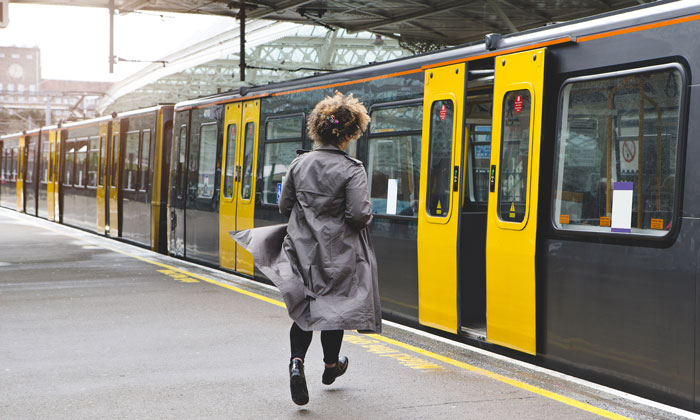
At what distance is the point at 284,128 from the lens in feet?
36.1

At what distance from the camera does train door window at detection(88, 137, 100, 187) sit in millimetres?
20656

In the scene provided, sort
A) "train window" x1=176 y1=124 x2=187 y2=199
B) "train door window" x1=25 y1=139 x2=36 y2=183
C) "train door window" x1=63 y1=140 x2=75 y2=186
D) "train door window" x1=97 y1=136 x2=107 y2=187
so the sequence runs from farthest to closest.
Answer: "train door window" x1=25 y1=139 x2=36 y2=183 → "train door window" x1=63 y1=140 x2=75 y2=186 → "train door window" x1=97 y1=136 x2=107 y2=187 → "train window" x1=176 y1=124 x2=187 y2=199

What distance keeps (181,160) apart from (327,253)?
9.77 metres

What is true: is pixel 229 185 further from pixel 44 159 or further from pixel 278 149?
pixel 44 159

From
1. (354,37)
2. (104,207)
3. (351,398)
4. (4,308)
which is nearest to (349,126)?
(351,398)

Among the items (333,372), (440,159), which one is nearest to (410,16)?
(440,159)

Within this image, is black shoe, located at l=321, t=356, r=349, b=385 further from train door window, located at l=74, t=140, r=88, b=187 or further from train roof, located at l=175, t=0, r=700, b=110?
train door window, located at l=74, t=140, r=88, b=187

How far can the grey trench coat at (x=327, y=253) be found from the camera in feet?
16.8

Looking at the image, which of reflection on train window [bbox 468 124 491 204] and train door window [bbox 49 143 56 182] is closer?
reflection on train window [bbox 468 124 491 204]

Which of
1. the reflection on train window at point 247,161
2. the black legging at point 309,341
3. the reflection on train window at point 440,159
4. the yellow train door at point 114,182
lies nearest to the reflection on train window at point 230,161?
the reflection on train window at point 247,161

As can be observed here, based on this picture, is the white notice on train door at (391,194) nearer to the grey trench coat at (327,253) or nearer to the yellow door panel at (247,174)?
the grey trench coat at (327,253)

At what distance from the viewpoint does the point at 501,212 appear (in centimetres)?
677

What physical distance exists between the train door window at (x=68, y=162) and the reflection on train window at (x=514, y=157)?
18422 millimetres

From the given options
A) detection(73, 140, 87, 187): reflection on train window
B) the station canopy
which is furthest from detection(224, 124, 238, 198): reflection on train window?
detection(73, 140, 87, 187): reflection on train window
